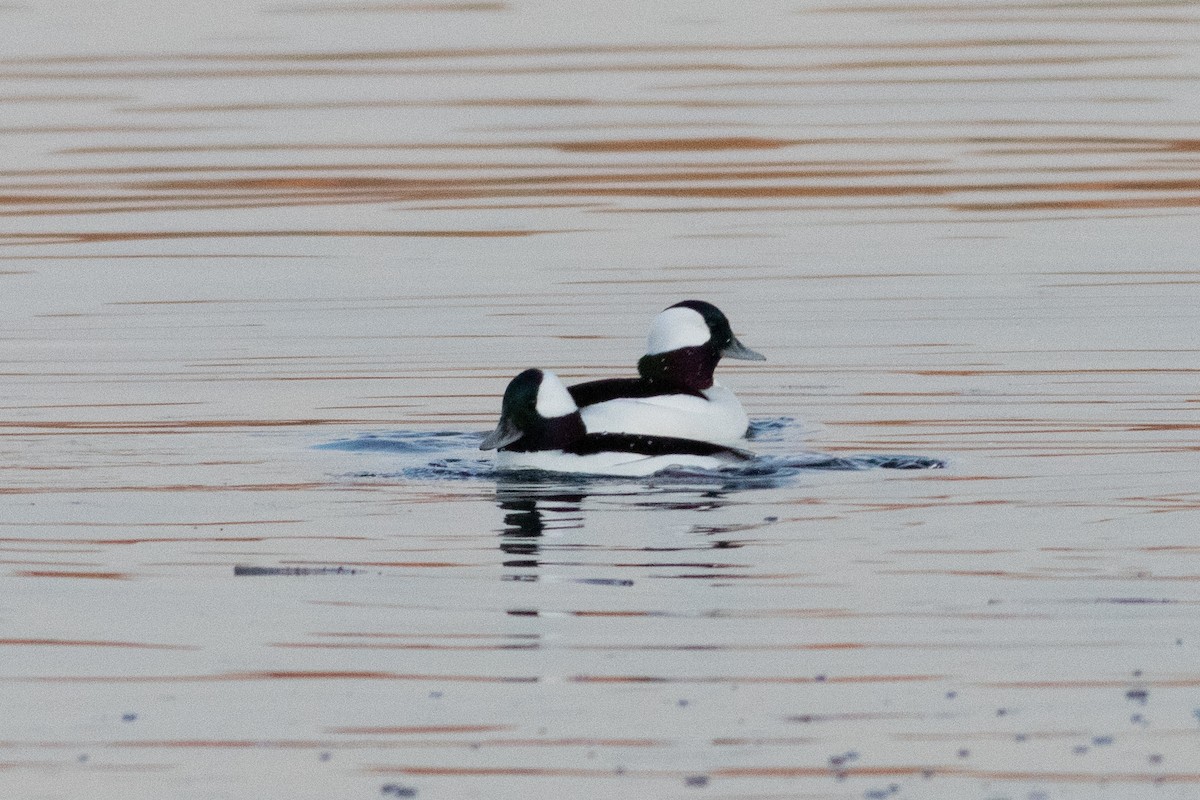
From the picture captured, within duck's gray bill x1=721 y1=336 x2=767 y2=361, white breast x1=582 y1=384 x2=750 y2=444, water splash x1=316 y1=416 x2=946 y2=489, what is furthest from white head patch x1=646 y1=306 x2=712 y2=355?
Result: water splash x1=316 y1=416 x2=946 y2=489

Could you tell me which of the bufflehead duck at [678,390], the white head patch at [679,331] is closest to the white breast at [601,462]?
the bufflehead duck at [678,390]

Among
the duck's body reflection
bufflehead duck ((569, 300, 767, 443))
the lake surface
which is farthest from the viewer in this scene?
bufflehead duck ((569, 300, 767, 443))

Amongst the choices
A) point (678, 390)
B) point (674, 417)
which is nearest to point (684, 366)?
point (678, 390)

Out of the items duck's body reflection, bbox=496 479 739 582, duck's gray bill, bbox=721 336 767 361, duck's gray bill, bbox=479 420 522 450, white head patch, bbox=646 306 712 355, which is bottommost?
duck's body reflection, bbox=496 479 739 582

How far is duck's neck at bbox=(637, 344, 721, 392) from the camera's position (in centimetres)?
1418

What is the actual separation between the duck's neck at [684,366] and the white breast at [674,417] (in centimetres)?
63

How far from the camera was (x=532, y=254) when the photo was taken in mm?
18734

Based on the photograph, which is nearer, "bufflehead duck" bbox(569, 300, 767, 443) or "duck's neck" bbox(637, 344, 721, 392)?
"bufflehead duck" bbox(569, 300, 767, 443)

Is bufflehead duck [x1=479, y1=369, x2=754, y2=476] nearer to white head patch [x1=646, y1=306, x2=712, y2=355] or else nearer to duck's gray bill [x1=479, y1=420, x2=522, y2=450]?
duck's gray bill [x1=479, y1=420, x2=522, y2=450]

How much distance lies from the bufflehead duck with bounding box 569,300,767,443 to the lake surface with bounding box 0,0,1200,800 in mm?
317

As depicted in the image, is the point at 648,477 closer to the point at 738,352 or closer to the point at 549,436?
the point at 549,436

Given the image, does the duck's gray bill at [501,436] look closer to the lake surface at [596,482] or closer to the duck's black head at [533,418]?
the duck's black head at [533,418]

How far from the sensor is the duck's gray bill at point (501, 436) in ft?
39.2

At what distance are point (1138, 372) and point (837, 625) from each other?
229 inches
